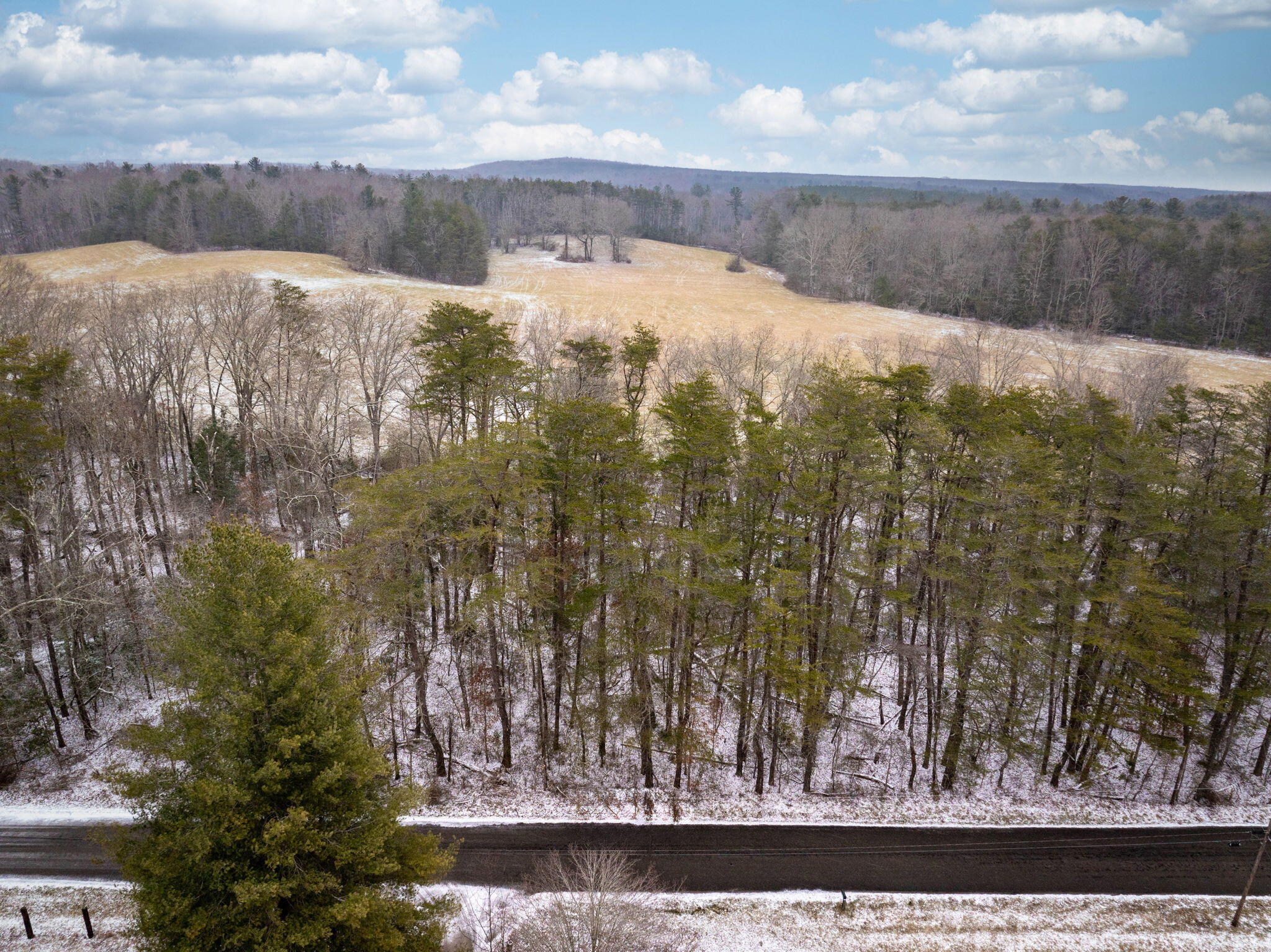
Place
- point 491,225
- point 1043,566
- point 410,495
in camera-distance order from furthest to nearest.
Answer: point 491,225 < point 1043,566 < point 410,495

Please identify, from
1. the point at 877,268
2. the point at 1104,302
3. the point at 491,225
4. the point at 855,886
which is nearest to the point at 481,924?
the point at 855,886

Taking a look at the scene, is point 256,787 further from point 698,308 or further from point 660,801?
point 698,308

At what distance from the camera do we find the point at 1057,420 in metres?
24.8

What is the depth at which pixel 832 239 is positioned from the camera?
293 feet

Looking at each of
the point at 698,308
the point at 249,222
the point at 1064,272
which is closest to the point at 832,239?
the point at 1064,272

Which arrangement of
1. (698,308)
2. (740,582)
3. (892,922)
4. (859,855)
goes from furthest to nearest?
(698,308)
(740,582)
(859,855)
(892,922)

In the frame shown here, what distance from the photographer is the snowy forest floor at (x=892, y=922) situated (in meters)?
17.8

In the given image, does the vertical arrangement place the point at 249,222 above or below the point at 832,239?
above

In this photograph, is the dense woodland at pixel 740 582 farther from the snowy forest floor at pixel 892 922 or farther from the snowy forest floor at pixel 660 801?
the snowy forest floor at pixel 892 922

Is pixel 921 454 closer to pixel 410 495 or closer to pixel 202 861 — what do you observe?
pixel 410 495

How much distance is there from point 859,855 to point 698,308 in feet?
176

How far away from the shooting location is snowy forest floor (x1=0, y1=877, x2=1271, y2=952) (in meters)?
17.8

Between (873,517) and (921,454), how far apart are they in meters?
3.96

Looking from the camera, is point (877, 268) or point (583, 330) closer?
point (583, 330)
